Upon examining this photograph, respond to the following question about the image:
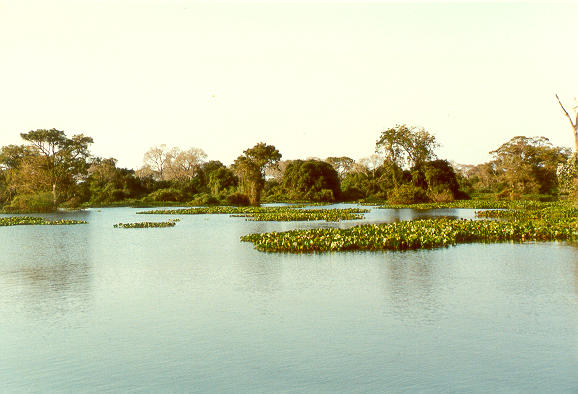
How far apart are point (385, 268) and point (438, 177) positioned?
54505 mm

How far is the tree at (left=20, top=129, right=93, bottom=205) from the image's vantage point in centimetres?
6625

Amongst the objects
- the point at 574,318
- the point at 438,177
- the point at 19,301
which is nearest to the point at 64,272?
the point at 19,301

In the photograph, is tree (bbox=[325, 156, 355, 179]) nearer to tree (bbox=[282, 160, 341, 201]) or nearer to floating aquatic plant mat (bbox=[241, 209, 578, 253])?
tree (bbox=[282, 160, 341, 201])

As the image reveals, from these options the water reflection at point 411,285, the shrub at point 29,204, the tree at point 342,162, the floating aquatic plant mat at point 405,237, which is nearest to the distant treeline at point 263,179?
the shrub at point 29,204

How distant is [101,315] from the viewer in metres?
11.4

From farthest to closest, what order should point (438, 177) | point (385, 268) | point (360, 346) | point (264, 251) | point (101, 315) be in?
point (438, 177)
point (264, 251)
point (385, 268)
point (101, 315)
point (360, 346)

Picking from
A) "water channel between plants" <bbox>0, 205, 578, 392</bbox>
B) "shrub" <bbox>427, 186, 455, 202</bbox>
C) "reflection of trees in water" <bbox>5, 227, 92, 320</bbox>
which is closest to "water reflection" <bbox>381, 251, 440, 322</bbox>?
"water channel between plants" <bbox>0, 205, 578, 392</bbox>

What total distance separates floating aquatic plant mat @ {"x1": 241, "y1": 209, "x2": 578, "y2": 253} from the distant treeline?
3698cm

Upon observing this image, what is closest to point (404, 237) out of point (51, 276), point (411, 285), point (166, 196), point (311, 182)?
point (411, 285)

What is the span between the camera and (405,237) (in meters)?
22.1

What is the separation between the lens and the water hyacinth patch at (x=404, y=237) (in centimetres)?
2156

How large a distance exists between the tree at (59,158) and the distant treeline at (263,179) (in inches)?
4.2

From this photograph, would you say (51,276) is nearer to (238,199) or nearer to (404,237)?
(404,237)

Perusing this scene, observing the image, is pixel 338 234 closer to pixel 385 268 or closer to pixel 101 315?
pixel 385 268
